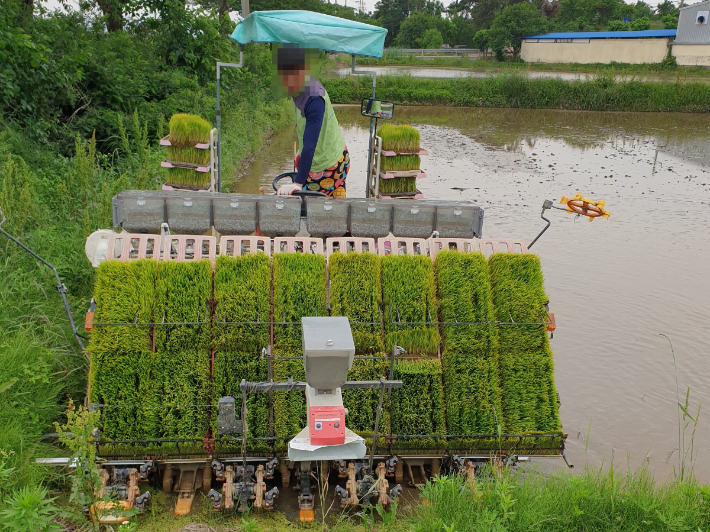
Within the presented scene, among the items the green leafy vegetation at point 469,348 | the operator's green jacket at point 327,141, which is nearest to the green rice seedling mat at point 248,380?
the green leafy vegetation at point 469,348

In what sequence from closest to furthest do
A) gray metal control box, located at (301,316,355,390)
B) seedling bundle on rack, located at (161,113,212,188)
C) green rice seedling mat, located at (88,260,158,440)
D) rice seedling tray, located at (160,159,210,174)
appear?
gray metal control box, located at (301,316,355,390) → green rice seedling mat, located at (88,260,158,440) → seedling bundle on rack, located at (161,113,212,188) → rice seedling tray, located at (160,159,210,174)

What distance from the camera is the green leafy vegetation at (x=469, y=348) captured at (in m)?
4.26

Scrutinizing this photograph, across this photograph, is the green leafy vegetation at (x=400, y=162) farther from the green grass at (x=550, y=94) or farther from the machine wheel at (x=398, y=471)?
the green grass at (x=550, y=94)

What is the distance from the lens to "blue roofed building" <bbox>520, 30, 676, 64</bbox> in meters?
41.3

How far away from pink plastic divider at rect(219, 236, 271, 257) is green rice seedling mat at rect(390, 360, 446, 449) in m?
1.37

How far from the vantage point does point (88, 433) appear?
3479 mm

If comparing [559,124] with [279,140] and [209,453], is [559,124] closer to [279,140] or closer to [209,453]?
[279,140]

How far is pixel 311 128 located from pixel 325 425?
288cm

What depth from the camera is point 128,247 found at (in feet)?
14.7

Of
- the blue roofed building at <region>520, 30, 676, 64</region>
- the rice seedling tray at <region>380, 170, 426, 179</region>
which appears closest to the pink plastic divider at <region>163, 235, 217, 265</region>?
the rice seedling tray at <region>380, 170, 426, 179</region>

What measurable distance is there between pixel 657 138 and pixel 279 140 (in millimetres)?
12444

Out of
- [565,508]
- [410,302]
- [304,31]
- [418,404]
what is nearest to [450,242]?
[410,302]

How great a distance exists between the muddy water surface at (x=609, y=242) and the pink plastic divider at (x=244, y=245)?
106 inches

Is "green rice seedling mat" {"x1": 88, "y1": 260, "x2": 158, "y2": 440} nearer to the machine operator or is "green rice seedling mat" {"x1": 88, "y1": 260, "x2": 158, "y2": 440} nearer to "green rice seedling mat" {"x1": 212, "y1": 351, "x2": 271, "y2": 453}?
"green rice seedling mat" {"x1": 212, "y1": 351, "x2": 271, "y2": 453}
